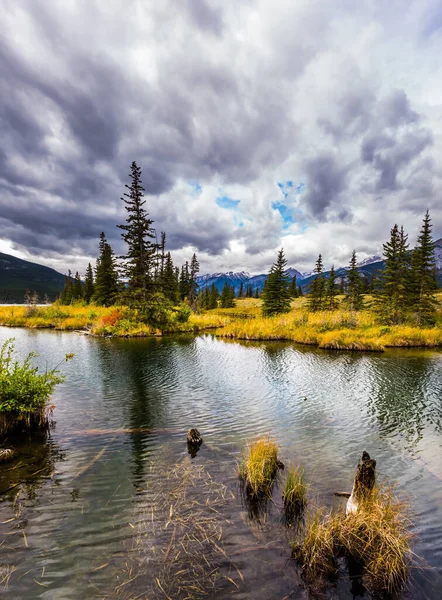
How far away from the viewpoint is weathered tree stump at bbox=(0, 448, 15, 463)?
24.6 feet

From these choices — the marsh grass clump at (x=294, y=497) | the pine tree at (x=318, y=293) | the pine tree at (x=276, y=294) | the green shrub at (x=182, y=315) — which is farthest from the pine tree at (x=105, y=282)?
the marsh grass clump at (x=294, y=497)

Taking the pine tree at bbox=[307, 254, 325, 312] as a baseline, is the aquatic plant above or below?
below

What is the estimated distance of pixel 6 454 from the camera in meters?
7.58

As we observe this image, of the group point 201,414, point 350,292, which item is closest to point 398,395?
point 201,414

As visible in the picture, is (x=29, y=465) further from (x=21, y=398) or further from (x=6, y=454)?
(x=21, y=398)

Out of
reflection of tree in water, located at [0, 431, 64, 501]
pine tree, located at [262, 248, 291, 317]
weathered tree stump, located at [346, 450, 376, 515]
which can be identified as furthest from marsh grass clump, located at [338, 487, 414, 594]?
pine tree, located at [262, 248, 291, 317]

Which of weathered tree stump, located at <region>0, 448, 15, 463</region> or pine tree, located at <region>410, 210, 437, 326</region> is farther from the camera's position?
pine tree, located at <region>410, 210, 437, 326</region>

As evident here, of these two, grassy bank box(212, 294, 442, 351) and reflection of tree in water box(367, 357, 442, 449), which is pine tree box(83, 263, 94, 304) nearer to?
grassy bank box(212, 294, 442, 351)

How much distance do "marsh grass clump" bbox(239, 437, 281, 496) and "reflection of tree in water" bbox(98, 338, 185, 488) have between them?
265 centimetres

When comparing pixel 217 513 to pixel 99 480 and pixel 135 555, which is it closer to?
pixel 135 555

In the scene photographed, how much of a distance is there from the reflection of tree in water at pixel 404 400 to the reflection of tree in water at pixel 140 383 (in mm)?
8715

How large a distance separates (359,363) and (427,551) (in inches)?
715

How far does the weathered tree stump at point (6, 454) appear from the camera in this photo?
7.49 m

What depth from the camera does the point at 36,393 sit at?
30.1ft
